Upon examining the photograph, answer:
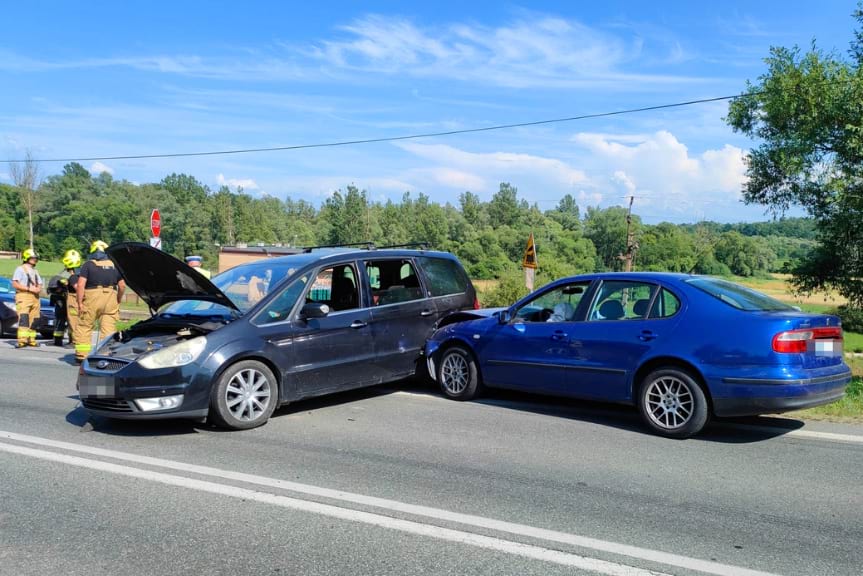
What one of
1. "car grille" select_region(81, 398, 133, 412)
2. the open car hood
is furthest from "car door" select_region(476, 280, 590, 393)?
"car grille" select_region(81, 398, 133, 412)

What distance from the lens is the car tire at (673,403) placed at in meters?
6.16

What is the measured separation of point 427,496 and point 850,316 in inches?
979

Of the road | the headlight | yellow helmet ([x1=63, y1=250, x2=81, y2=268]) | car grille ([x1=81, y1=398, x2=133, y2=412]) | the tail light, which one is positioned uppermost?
yellow helmet ([x1=63, y1=250, x2=81, y2=268])

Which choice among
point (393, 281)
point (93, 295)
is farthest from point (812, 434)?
point (93, 295)

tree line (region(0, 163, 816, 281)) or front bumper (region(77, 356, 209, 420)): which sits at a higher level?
tree line (region(0, 163, 816, 281))

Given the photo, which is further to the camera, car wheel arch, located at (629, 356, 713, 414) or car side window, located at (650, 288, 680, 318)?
car side window, located at (650, 288, 680, 318)

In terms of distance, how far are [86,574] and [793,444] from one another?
18.5 ft

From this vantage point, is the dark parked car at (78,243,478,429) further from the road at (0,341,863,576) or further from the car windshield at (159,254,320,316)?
the road at (0,341,863,576)

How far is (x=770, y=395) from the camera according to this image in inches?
230

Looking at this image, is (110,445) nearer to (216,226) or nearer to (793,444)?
(793,444)

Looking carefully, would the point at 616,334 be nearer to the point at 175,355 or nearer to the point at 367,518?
the point at 367,518

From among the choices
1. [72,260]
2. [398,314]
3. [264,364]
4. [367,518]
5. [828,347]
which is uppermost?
[72,260]

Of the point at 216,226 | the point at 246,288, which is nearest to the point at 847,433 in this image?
the point at 246,288

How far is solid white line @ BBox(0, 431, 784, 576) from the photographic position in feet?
12.0
